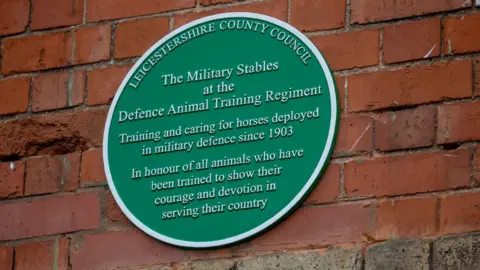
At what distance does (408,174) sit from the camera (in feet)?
16.6

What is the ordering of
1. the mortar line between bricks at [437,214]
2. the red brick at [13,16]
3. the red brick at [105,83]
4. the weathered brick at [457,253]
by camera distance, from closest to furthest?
1. the weathered brick at [457,253]
2. the mortar line between bricks at [437,214]
3. the red brick at [105,83]
4. the red brick at [13,16]

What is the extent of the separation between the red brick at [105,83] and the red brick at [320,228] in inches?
34.9

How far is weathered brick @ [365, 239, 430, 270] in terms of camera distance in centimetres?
492

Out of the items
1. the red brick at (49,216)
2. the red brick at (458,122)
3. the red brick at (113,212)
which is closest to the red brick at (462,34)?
the red brick at (458,122)

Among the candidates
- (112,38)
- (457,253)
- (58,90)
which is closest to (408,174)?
(457,253)

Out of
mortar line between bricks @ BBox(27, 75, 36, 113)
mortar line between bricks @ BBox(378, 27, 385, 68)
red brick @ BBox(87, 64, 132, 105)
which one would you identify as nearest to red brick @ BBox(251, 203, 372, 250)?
mortar line between bricks @ BBox(378, 27, 385, 68)

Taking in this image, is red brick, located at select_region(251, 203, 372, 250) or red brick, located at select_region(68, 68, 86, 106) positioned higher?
red brick, located at select_region(68, 68, 86, 106)

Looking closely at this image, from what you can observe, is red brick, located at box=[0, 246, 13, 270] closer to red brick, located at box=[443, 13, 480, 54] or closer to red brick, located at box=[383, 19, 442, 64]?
red brick, located at box=[383, 19, 442, 64]

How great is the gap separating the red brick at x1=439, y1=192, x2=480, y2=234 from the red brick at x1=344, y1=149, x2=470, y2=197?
0.16 feet

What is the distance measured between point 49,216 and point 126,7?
0.88 metres

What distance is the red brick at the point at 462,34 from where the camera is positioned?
518cm

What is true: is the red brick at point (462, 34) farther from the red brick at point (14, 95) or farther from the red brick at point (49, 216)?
the red brick at point (14, 95)

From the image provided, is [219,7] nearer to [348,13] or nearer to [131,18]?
[131,18]

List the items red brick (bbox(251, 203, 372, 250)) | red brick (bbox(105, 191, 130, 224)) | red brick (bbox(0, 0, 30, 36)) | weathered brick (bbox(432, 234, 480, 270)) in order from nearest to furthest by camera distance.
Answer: weathered brick (bbox(432, 234, 480, 270)) < red brick (bbox(251, 203, 372, 250)) < red brick (bbox(105, 191, 130, 224)) < red brick (bbox(0, 0, 30, 36))
